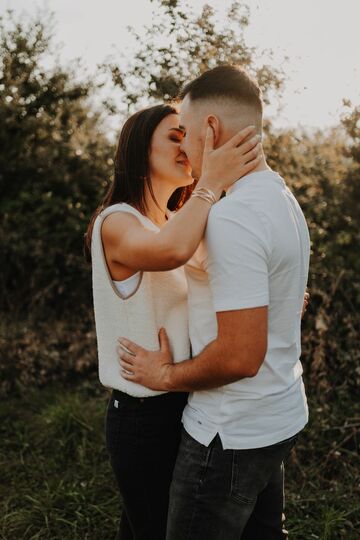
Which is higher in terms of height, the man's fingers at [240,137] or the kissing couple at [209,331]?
the man's fingers at [240,137]

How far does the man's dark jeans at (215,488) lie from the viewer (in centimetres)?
180

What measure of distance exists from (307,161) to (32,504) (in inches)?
138

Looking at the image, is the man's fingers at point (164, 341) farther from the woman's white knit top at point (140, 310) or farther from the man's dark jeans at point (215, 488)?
the man's dark jeans at point (215, 488)

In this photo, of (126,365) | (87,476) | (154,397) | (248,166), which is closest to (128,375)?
(126,365)

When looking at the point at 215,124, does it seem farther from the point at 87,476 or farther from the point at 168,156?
the point at 87,476

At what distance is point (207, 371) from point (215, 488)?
1.21 feet

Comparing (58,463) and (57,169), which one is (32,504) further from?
(57,169)

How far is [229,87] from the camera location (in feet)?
6.21

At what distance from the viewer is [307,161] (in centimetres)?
512

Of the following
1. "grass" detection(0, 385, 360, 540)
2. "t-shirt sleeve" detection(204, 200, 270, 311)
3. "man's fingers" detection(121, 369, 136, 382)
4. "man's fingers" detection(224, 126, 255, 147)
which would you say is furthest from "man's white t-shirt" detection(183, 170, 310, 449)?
"grass" detection(0, 385, 360, 540)

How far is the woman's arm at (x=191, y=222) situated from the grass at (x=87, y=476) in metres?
2.07

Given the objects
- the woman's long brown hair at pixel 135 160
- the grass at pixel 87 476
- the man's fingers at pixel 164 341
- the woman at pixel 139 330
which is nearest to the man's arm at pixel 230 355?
the man's fingers at pixel 164 341

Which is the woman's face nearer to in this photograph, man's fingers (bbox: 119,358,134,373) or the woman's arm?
the woman's arm

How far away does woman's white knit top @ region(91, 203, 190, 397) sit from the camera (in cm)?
209
